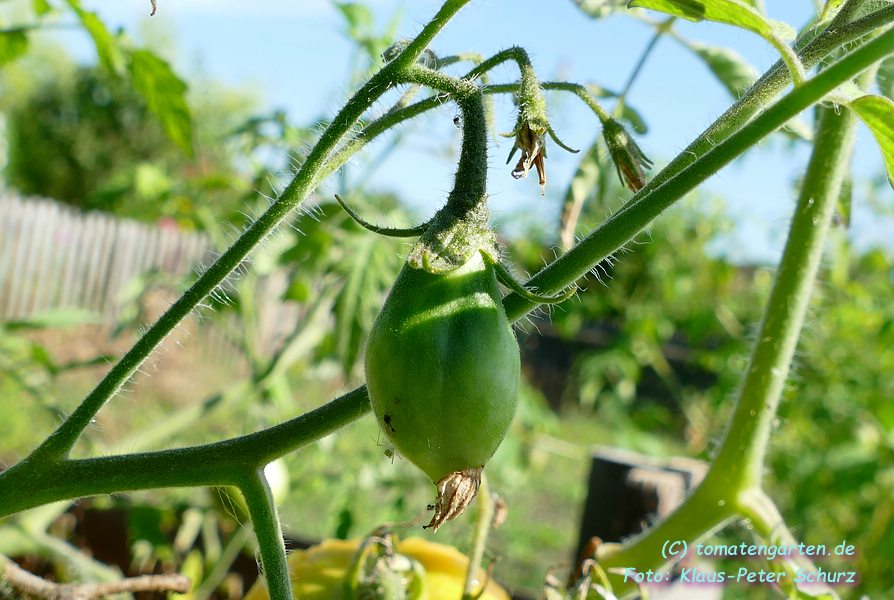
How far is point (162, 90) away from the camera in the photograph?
1.17m

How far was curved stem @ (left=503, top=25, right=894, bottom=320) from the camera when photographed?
39 centimetres

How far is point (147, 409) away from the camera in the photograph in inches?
204

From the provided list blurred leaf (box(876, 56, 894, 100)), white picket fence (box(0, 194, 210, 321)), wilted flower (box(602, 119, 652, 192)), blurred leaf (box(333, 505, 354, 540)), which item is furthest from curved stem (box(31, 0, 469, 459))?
white picket fence (box(0, 194, 210, 321))

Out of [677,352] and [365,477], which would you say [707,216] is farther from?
[677,352]

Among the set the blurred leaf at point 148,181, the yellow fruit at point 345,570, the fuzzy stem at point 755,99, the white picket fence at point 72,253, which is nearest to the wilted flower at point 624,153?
the fuzzy stem at point 755,99

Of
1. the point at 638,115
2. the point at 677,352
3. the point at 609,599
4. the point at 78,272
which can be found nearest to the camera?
the point at 609,599

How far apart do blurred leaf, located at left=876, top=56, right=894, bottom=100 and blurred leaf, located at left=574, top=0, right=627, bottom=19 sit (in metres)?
0.22

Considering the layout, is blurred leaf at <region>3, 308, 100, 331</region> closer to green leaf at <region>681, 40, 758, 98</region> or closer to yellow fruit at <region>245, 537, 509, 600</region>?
yellow fruit at <region>245, 537, 509, 600</region>

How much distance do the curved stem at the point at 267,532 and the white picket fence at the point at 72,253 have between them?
802 centimetres

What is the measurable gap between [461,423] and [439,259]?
80mm

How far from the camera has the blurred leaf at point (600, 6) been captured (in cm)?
67

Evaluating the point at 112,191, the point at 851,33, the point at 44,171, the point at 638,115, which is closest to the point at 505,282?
the point at 851,33

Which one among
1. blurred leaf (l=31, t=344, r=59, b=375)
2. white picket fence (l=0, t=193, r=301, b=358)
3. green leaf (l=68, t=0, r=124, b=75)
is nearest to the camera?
green leaf (l=68, t=0, r=124, b=75)

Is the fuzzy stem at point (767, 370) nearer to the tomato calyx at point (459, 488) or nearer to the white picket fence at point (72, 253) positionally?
the tomato calyx at point (459, 488)
